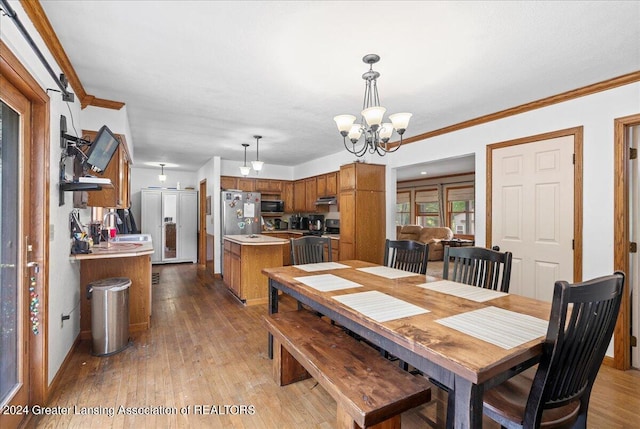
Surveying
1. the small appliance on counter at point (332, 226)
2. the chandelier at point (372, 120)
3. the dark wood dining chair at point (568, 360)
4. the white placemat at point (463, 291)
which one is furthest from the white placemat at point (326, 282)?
the small appliance on counter at point (332, 226)

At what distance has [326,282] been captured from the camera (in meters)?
2.13

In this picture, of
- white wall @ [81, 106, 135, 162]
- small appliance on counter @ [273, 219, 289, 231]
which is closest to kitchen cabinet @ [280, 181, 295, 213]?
small appliance on counter @ [273, 219, 289, 231]

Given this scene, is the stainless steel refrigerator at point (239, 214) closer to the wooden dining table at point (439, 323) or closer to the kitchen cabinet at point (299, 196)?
the kitchen cabinet at point (299, 196)

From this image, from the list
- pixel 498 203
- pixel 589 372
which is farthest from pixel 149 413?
pixel 498 203

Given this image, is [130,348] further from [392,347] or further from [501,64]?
[501,64]

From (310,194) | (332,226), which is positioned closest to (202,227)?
(310,194)

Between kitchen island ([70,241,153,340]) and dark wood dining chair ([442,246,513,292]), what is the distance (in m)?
2.93

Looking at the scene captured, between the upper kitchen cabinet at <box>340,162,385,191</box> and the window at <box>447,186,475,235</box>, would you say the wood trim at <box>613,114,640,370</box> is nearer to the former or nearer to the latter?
the upper kitchen cabinet at <box>340,162,385,191</box>

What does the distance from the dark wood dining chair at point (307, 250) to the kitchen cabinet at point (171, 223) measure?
5489 millimetres

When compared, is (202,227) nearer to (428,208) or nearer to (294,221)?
(294,221)

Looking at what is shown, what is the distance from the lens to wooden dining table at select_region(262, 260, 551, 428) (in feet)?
3.41

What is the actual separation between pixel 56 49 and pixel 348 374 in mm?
2828

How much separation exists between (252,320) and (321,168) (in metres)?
3.57

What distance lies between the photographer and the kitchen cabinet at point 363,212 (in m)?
4.67
